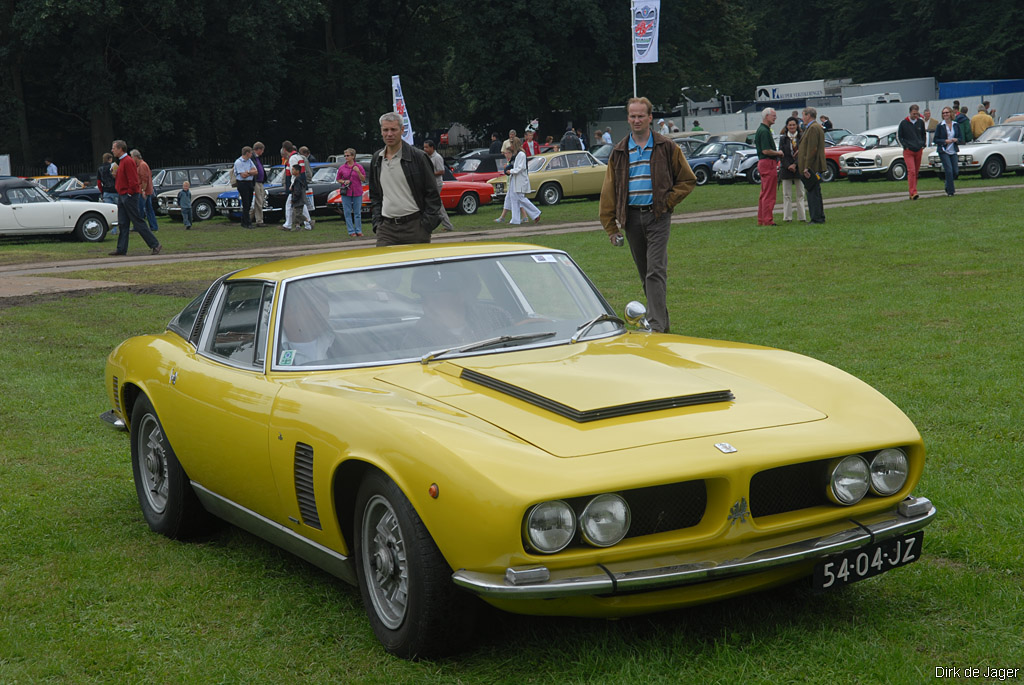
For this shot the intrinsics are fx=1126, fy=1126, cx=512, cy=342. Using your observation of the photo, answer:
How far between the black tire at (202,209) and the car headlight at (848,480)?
2858 centimetres

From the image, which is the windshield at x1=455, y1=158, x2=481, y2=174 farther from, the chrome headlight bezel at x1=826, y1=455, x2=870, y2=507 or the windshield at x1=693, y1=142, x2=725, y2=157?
the chrome headlight bezel at x1=826, y1=455, x2=870, y2=507

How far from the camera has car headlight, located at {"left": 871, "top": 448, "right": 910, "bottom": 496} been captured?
3.87 metres

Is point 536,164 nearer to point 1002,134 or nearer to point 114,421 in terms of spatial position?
point 1002,134

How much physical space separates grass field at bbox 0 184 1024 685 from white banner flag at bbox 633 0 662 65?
2399cm

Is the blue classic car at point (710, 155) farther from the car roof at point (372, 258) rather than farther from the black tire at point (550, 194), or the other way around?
the car roof at point (372, 258)

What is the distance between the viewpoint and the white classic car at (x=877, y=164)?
103 feet

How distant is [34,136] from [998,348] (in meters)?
45.5

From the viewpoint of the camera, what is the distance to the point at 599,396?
3930mm

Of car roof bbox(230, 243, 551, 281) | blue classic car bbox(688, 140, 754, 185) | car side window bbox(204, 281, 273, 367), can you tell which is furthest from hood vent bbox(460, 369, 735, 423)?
blue classic car bbox(688, 140, 754, 185)

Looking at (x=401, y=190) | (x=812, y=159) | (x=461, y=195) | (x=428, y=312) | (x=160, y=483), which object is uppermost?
(x=401, y=190)

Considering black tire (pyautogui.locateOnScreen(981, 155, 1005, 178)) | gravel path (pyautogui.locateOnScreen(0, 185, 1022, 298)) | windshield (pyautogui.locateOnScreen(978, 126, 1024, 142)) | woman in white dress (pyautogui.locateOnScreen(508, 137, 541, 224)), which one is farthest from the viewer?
windshield (pyautogui.locateOnScreen(978, 126, 1024, 142))

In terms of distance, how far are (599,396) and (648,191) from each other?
5.58 metres

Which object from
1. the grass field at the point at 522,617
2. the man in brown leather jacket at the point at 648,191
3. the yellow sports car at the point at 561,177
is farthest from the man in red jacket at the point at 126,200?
the man in brown leather jacket at the point at 648,191

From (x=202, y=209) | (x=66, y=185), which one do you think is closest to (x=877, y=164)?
(x=202, y=209)
